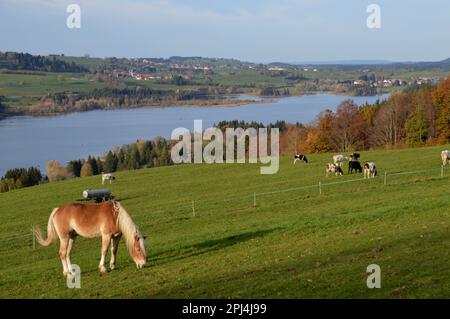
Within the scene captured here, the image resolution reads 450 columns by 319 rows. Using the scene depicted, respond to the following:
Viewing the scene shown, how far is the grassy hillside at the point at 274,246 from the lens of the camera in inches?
415

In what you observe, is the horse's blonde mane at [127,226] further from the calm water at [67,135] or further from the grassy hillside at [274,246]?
the calm water at [67,135]

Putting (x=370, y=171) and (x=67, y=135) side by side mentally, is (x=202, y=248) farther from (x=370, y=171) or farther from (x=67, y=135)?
(x=67, y=135)

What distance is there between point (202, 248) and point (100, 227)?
12.3 feet

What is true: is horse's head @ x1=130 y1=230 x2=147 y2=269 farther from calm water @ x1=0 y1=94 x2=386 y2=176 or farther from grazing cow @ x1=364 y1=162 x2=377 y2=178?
calm water @ x1=0 y1=94 x2=386 y2=176

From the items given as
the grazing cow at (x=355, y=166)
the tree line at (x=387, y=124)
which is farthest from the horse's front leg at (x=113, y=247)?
the tree line at (x=387, y=124)

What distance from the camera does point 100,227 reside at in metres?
13.2

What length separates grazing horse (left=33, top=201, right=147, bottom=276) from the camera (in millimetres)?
12953

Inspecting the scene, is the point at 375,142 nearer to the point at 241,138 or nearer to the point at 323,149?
the point at 323,149

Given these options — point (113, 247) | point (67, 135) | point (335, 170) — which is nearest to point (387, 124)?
point (335, 170)

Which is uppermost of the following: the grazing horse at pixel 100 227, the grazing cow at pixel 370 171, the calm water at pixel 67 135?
the grazing horse at pixel 100 227

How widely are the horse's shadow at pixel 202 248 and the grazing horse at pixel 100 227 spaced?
1.34 metres

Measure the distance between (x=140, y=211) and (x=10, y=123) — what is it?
168394 millimetres

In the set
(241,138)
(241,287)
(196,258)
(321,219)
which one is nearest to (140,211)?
(321,219)

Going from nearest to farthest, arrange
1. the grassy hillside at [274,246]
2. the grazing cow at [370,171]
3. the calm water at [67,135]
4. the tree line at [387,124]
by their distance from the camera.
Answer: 1. the grassy hillside at [274,246]
2. the grazing cow at [370,171]
3. the tree line at [387,124]
4. the calm water at [67,135]
